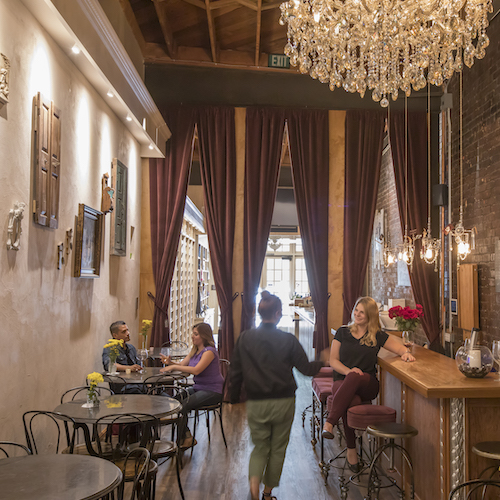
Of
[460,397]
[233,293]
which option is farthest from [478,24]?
[233,293]

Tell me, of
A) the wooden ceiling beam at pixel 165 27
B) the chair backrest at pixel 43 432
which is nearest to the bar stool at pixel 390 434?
the chair backrest at pixel 43 432

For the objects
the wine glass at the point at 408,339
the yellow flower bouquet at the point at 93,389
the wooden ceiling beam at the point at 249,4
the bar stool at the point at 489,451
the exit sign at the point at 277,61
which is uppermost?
the wooden ceiling beam at the point at 249,4

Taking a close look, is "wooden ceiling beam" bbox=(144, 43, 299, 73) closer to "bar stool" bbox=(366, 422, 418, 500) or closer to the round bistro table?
"bar stool" bbox=(366, 422, 418, 500)

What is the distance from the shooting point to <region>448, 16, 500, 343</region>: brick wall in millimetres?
6344

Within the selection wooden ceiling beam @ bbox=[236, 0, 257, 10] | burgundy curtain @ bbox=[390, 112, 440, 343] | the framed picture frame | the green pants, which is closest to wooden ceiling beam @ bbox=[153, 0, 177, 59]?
wooden ceiling beam @ bbox=[236, 0, 257, 10]

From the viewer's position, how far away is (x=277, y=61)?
7.73m

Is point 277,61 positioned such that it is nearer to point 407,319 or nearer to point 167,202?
point 167,202

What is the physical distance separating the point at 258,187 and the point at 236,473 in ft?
14.1

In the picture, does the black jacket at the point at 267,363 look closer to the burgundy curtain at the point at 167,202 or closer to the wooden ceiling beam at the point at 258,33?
the burgundy curtain at the point at 167,202

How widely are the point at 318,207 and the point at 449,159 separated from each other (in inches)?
80.1

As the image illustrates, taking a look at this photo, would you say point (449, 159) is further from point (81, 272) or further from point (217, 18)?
point (81, 272)

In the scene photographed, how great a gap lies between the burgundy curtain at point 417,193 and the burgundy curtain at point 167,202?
10.3 ft

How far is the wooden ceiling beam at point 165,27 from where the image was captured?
6.49m

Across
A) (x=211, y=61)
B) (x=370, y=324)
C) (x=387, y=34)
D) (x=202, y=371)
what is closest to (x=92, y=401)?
(x=202, y=371)
